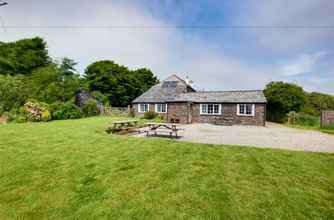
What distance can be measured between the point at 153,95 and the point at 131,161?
18.7 m

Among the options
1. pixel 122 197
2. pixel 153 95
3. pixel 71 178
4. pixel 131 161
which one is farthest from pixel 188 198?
pixel 153 95

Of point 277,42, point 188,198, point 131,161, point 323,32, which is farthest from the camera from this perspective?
point 277,42

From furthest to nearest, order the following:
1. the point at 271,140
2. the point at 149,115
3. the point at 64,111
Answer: the point at 149,115 → the point at 64,111 → the point at 271,140

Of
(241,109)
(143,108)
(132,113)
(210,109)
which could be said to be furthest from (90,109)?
(241,109)

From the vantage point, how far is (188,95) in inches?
778

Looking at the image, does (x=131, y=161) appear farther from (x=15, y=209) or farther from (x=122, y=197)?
(x=15, y=209)

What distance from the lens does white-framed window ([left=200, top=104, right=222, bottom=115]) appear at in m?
17.7

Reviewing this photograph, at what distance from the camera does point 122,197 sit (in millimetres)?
3082

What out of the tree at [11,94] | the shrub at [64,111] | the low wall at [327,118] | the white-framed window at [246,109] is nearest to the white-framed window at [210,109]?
the white-framed window at [246,109]

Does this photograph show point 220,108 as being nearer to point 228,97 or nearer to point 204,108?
point 228,97

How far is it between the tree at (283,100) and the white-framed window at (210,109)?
10.8 m

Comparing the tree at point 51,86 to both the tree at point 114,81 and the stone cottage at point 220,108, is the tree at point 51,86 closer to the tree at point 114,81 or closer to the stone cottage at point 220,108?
the stone cottage at point 220,108

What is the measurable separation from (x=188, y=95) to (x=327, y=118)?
1313cm

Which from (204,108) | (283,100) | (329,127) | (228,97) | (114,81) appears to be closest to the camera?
(329,127)
